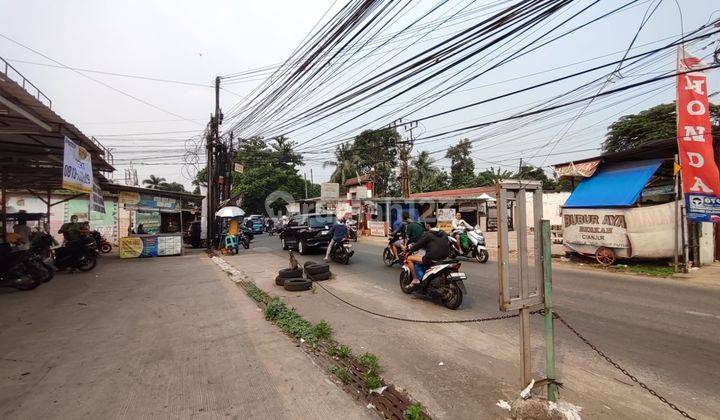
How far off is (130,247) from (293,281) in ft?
36.6

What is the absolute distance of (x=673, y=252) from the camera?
10078 millimetres

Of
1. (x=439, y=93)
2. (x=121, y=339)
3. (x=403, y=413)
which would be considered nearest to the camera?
(x=403, y=413)

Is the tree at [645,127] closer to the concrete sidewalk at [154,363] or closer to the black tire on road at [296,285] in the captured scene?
the black tire on road at [296,285]

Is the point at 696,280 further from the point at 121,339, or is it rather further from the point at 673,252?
the point at 121,339

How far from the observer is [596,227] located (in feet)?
36.7

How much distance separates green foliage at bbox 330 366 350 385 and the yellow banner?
585 inches

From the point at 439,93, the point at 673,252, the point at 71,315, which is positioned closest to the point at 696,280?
the point at 673,252

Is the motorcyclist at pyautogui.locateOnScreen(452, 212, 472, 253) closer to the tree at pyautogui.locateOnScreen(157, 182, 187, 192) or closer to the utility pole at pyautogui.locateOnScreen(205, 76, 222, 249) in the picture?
the utility pole at pyautogui.locateOnScreen(205, 76, 222, 249)

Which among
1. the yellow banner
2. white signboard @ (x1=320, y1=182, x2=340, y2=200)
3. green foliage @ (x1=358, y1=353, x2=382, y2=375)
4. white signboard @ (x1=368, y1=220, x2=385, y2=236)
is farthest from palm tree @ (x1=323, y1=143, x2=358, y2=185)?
green foliage @ (x1=358, y1=353, x2=382, y2=375)

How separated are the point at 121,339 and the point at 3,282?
6.20 meters

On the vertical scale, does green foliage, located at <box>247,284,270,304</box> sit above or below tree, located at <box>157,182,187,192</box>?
below

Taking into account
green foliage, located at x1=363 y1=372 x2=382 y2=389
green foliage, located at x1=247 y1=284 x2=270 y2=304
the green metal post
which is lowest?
green foliage, located at x1=247 y1=284 x2=270 y2=304

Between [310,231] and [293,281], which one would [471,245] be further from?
[293,281]

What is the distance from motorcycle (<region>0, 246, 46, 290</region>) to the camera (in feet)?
28.1
